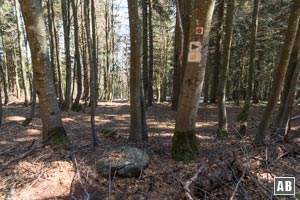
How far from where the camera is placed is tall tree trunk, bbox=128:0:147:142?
507 cm

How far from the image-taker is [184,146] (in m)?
4.30

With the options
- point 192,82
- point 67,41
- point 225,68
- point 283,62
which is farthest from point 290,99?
point 67,41

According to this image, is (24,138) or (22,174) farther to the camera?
(24,138)

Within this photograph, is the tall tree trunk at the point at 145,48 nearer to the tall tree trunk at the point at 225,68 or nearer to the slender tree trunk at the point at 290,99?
the tall tree trunk at the point at 225,68

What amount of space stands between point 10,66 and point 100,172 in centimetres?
2692

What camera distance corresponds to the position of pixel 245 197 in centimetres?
312

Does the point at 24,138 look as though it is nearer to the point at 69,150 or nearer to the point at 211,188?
the point at 69,150

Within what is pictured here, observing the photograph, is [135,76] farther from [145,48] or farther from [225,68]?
[145,48]

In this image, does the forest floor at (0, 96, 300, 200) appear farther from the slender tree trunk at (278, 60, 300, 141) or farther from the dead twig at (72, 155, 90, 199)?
the slender tree trunk at (278, 60, 300, 141)

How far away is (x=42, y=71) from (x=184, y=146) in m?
2.85

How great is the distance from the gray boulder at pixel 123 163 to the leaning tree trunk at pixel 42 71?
127 centimetres

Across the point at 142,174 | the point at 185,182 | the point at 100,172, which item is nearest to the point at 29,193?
the point at 100,172

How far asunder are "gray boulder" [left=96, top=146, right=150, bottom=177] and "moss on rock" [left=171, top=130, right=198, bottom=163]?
24.6 inches

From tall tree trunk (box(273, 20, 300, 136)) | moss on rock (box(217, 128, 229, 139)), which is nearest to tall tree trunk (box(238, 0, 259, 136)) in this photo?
moss on rock (box(217, 128, 229, 139))
